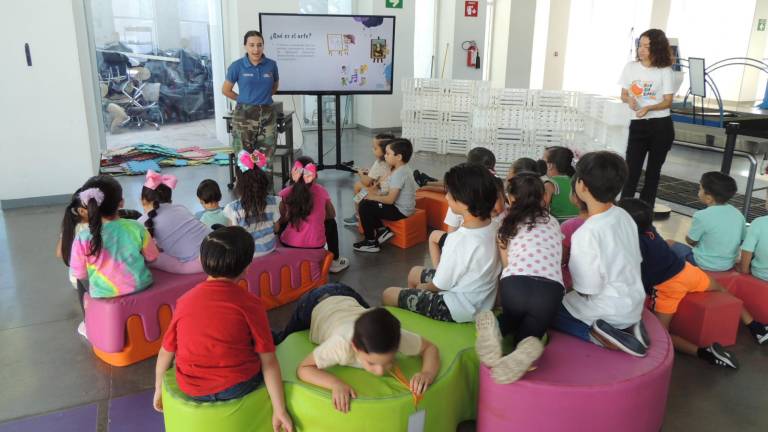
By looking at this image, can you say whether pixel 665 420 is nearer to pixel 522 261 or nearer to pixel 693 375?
pixel 693 375

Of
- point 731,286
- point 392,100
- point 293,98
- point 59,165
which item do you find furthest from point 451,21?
point 731,286

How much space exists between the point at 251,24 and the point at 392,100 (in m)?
3.13

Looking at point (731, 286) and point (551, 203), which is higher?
point (551, 203)

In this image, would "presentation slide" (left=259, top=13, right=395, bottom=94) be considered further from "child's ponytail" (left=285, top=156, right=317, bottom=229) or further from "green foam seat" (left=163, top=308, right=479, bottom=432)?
"green foam seat" (left=163, top=308, right=479, bottom=432)

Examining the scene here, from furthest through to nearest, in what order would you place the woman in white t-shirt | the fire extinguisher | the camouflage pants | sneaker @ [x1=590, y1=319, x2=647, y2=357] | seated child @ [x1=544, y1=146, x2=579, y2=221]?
the fire extinguisher
the camouflage pants
the woman in white t-shirt
seated child @ [x1=544, y1=146, x2=579, y2=221]
sneaker @ [x1=590, y1=319, x2=647, y2=357]

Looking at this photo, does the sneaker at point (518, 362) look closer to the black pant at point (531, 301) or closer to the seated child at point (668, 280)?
the black pant at point (531, 301)

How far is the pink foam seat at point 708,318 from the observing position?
3.04 m

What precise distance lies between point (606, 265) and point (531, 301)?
349mm

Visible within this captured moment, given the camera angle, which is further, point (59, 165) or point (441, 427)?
point (59, 165)

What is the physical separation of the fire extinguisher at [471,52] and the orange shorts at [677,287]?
7324 mm

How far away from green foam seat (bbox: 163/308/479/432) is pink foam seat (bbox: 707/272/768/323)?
6.43 ft

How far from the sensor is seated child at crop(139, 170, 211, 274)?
10.5 feet

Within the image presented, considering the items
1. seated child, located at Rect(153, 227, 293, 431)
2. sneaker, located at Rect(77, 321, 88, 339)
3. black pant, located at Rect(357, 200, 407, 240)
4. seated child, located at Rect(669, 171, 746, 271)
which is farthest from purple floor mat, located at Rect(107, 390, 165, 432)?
seated child, located at Rect(669, 171, 746, 271)

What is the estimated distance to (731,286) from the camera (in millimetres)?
3381
